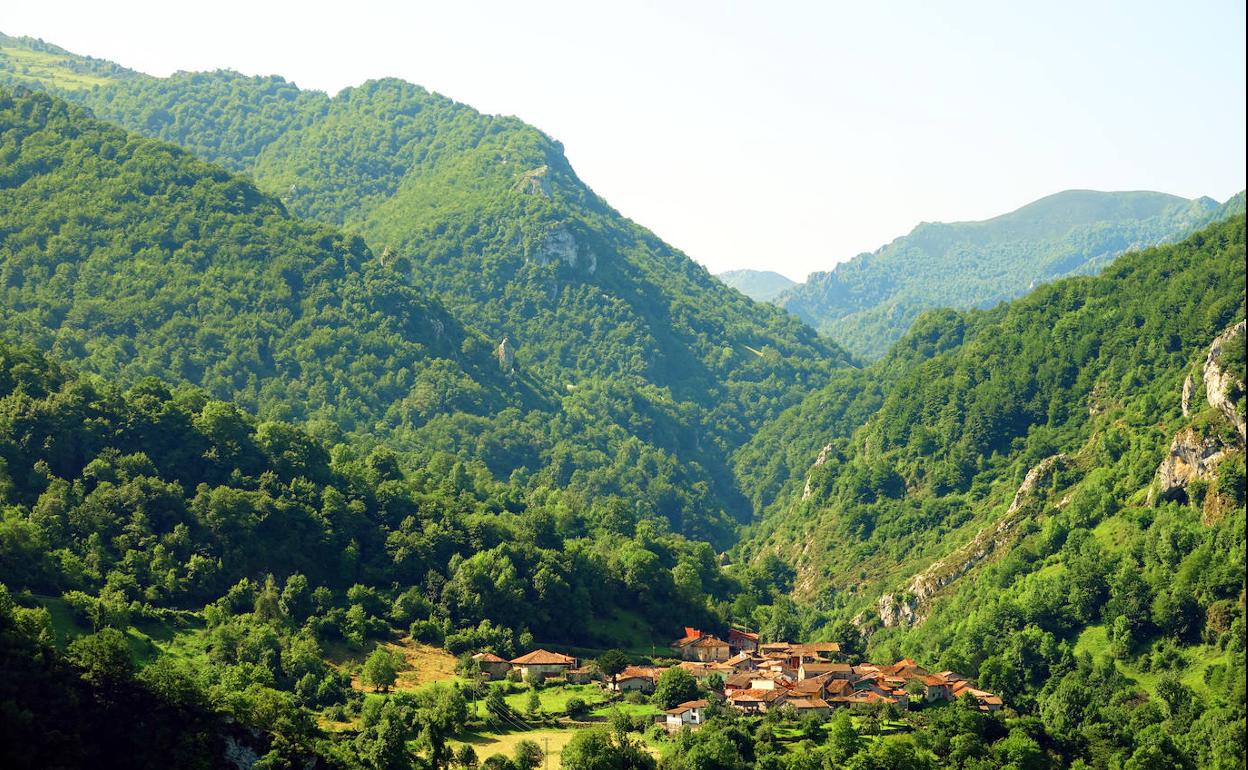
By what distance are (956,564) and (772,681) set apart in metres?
49.9

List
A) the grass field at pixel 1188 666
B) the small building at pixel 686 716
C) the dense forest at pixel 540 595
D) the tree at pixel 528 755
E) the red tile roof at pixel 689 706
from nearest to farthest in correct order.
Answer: the tree at pixel 528 755 → the dense forest at pixel 540 595 → the small building at pixel 686 716 → the red tile roof at pixel 689 706 → the grass field at pixel 1188 666

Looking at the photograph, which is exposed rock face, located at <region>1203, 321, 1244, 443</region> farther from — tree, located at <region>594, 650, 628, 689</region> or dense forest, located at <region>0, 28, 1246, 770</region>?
tree, located at <region>594, 650, 628, 689</region>

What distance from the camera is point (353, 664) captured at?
11475cm

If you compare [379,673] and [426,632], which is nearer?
[379,673]

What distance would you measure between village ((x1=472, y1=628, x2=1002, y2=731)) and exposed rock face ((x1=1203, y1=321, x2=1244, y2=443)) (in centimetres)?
3430

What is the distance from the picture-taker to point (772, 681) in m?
118

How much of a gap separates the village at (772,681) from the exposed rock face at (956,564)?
34.6 m

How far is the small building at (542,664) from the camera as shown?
387 feet

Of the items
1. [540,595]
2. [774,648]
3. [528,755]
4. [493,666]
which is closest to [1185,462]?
[774,648]

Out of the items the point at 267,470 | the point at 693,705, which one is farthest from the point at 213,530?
the point at 693,705

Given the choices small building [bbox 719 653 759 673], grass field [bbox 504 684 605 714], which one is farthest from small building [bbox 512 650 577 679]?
small building [bbox 719 653 759 673]

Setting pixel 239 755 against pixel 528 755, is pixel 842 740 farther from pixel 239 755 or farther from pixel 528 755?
pixel 239 755

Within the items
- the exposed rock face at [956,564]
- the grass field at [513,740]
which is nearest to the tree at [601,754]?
the grass field at [513,740]

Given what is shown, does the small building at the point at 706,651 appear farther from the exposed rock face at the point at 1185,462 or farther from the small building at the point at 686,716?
the exposed rock face at the point at 1185,462
